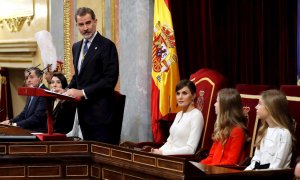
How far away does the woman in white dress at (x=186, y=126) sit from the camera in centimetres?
543

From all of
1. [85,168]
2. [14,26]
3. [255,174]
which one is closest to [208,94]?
[85,168]

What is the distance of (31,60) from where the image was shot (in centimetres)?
1104

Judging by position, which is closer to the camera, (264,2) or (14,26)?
(264,2)

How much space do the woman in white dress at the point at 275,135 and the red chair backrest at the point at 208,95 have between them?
112 centimetres

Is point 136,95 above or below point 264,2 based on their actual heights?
below

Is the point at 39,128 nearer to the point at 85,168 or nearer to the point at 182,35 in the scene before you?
the point at 182,35

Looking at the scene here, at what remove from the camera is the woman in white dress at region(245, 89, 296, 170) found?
4496 mm

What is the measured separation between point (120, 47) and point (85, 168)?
322 centimetres

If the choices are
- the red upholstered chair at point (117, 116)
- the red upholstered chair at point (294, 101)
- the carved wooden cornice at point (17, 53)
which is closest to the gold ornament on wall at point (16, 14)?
the carved wooden cornice at point (17, 53)

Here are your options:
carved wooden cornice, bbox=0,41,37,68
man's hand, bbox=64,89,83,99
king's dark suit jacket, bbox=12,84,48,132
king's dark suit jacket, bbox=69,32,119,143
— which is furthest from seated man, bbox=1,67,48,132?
carved wooden cornice, bbox=0,41,37,68

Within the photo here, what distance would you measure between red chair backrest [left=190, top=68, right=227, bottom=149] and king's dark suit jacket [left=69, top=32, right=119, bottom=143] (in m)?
0.74

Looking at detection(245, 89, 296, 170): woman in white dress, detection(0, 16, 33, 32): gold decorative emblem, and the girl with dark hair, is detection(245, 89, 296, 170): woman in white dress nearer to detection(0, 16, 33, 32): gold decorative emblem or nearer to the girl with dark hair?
the girl with dark hair

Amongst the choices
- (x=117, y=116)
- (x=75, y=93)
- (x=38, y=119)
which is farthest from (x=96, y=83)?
(x=38, y=119)

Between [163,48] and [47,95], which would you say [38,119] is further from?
[47,95]
